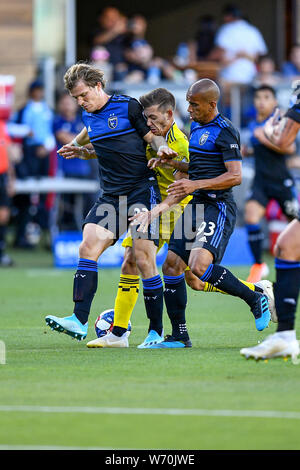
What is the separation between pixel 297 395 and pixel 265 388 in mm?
272

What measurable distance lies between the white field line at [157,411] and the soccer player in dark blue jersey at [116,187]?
243cm

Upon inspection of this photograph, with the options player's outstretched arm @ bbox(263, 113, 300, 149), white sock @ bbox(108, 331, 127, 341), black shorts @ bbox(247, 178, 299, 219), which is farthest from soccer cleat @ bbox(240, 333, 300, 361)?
black shorts @ bbox(247, 178, 299, 219)

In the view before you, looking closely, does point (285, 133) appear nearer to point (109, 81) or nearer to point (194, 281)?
point (194, 281)

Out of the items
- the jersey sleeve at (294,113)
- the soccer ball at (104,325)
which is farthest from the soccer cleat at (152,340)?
the jersey sleeve at (294,113)

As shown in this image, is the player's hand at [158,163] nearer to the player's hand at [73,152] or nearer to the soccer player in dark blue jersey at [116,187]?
the soccer player in dark blue jersey at [116,187]

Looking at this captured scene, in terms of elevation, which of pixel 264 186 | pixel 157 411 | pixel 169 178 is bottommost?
pixel 157 411

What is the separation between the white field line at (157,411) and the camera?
18.5 feet

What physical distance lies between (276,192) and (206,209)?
205 inches

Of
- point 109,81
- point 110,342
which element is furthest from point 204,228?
point 109,81

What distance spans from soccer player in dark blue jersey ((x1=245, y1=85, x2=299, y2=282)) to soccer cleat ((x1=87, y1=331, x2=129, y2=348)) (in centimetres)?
497

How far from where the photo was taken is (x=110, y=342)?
8.52m

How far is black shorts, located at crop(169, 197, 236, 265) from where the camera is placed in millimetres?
8352

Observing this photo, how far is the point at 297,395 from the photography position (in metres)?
6.11

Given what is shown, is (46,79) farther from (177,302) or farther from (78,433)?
(78,433)
